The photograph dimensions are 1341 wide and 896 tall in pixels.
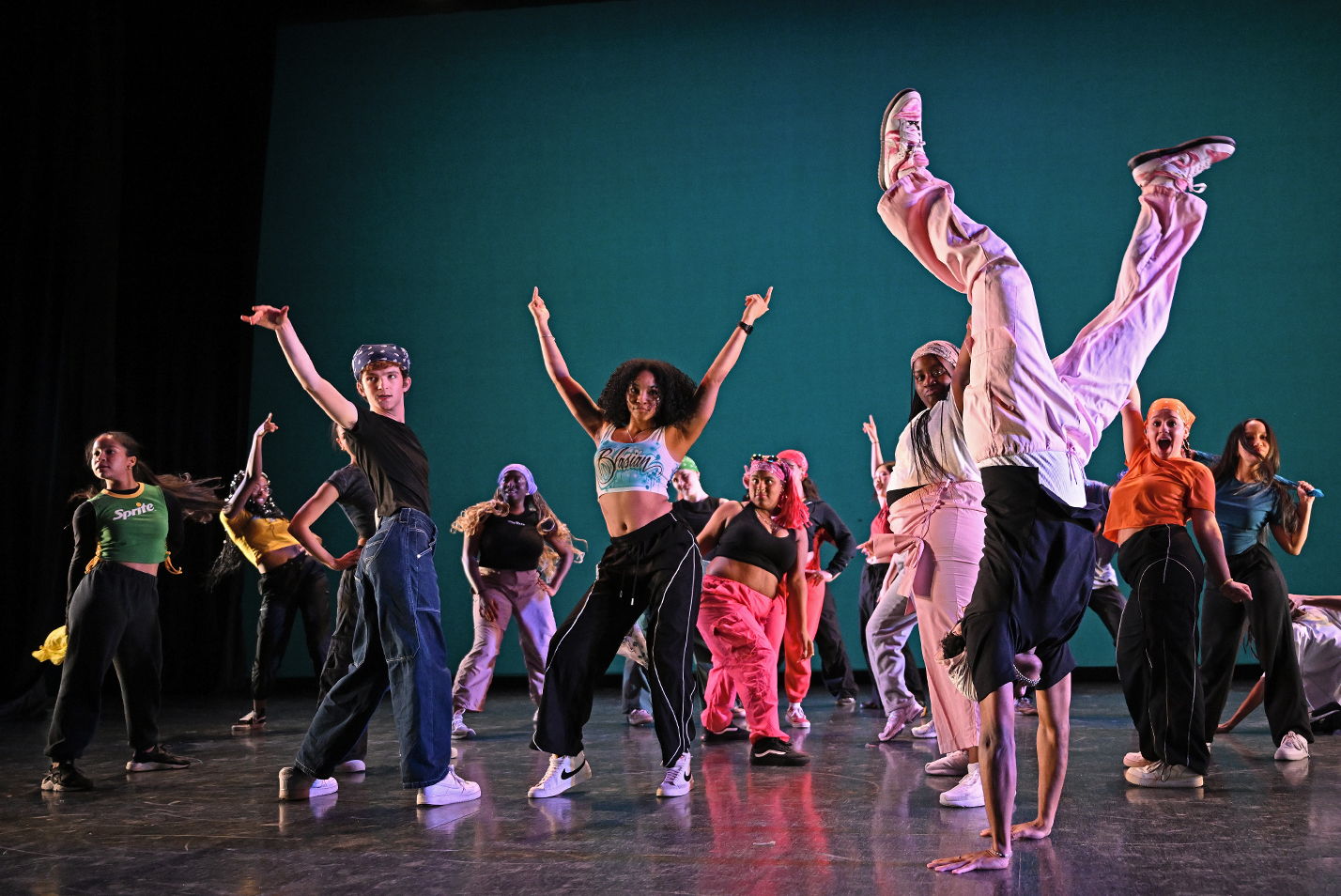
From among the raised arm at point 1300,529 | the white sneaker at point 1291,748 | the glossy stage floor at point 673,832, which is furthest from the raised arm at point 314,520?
the raised arm at point 1300,529

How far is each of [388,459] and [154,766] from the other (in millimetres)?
2153

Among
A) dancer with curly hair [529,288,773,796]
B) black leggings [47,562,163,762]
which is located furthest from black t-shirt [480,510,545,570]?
dancer with curly hair [529,288,773,796]

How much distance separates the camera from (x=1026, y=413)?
8.79ft

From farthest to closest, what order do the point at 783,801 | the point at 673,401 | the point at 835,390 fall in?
the point at 835,390
the point at 673,401
the point at 783,801

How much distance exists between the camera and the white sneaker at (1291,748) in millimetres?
4395

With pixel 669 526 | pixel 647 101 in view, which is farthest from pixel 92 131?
pixel 669 526

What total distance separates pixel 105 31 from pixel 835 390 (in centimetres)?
666

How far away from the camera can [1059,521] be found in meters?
2.68

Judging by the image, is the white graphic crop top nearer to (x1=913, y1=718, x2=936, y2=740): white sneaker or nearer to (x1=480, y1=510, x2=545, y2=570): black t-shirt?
(x1=913, y1=718, x2=936, y2=740): white sneaker

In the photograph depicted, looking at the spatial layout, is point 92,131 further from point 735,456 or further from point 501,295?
point 735,456

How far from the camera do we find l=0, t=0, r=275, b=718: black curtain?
7566 millimetres

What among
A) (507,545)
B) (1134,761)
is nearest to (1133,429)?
(1134,761)

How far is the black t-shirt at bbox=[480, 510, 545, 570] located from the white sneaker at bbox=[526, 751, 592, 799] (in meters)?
2.33

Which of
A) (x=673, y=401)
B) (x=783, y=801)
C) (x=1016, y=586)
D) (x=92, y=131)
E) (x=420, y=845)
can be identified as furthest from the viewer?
(x=92, y=131)
